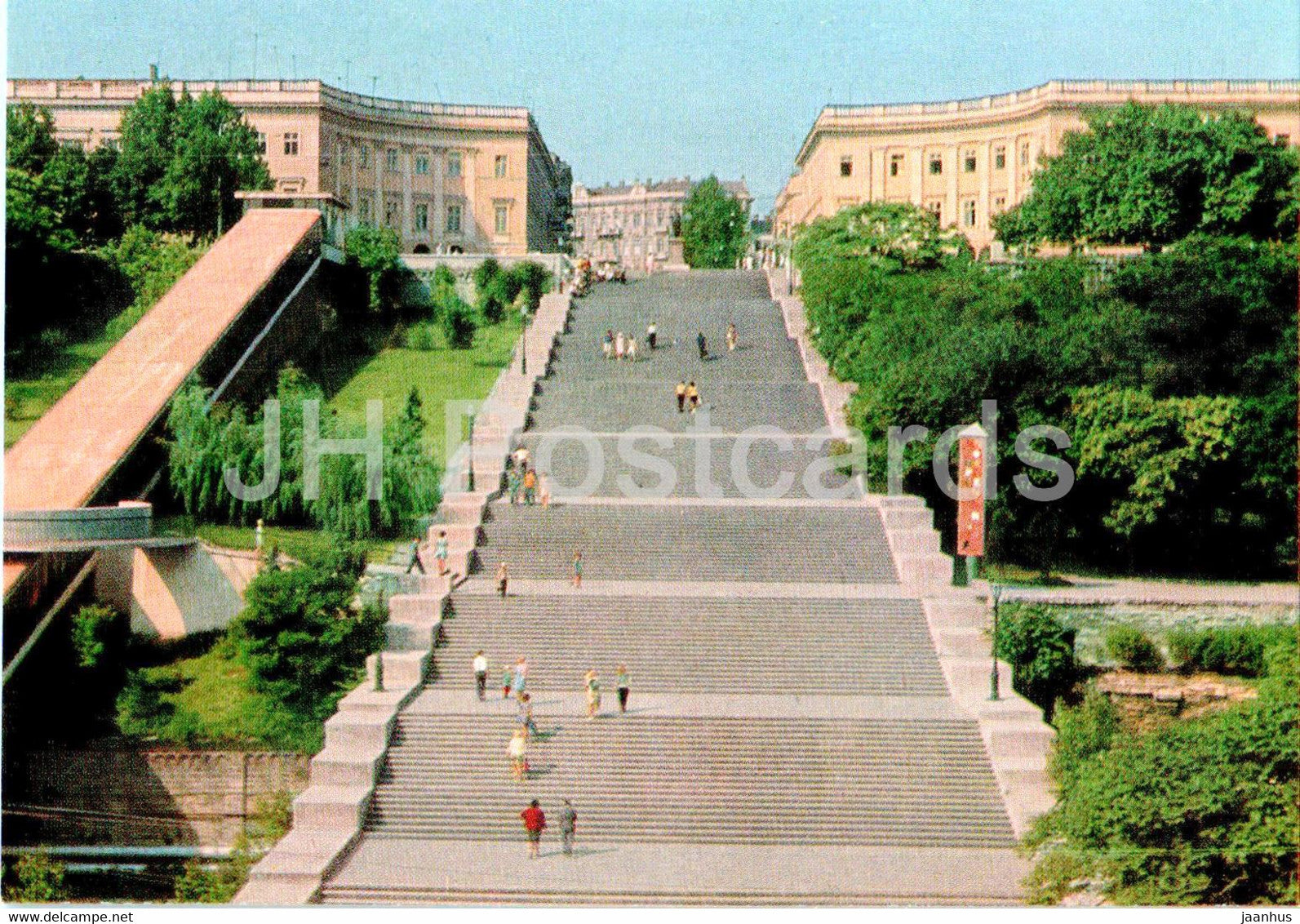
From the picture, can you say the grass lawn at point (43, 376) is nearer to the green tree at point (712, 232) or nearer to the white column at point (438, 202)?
the white column at point (438, 202)

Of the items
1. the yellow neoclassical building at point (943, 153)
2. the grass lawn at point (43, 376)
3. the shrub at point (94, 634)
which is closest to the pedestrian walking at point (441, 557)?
the shrub at point (94, 634)

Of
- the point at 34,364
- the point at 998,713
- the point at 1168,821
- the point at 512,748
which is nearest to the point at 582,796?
the point at 512,748

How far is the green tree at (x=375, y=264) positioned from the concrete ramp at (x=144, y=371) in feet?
8.35

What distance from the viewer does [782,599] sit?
35.2 meters

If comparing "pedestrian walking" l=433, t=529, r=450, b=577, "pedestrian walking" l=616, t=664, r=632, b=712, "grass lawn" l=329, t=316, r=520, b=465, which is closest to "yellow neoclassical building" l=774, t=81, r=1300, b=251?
"grass lawn" l=329, t=316, r=520, b=465

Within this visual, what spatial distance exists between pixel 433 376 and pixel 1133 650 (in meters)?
26.2

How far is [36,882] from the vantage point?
26.1m

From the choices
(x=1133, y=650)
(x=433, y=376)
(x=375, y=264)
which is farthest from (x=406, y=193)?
(x=1133, y=650)

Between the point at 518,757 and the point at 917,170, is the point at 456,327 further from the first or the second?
the point at 917,170

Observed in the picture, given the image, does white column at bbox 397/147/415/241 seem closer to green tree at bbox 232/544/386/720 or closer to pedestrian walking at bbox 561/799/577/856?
green tree at bbox 232/544/386/720

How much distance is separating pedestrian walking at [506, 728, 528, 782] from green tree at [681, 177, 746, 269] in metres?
72.0

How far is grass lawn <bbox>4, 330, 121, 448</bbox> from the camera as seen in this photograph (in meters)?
45.9

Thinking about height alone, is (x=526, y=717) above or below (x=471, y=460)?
below

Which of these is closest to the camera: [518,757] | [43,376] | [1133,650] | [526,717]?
[518,757]
